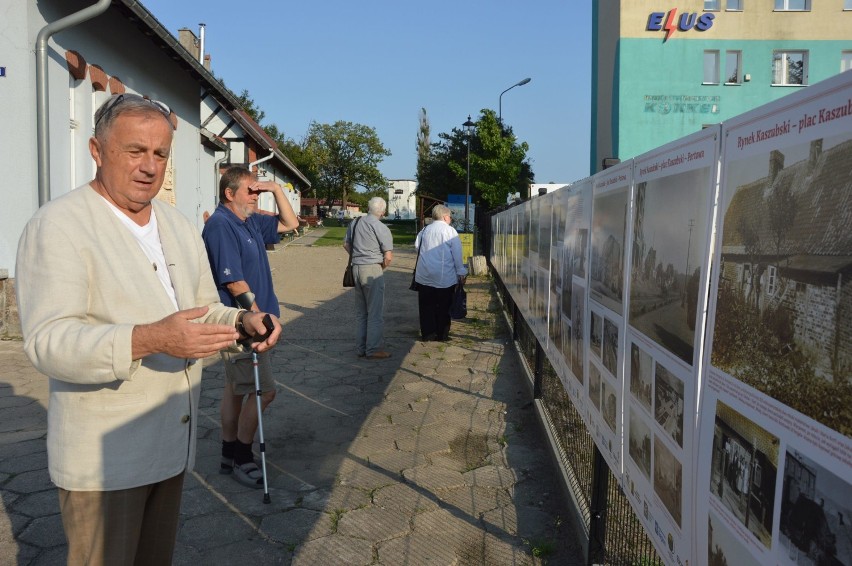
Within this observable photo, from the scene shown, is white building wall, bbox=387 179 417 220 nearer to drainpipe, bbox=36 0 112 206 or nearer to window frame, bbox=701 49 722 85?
window frame, bbox=701 49 722 85

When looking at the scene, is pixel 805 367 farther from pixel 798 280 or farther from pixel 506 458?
pixel 506 458

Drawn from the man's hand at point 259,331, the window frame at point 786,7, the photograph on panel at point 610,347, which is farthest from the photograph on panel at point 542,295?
the window frame at point 786,7

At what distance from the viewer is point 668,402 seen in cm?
208

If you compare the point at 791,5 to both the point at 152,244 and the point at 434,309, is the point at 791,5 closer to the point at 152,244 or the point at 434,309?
the point at 434,309

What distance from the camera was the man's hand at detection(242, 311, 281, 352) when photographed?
246 cm

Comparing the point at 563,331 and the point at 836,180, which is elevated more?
the point at 836,180

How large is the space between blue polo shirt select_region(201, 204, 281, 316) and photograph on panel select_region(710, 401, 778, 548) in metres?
3.30

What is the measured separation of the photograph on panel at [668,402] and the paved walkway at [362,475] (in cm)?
176

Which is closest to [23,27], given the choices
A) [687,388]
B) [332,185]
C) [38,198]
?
[38,198]

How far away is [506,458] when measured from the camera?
17.0 ft

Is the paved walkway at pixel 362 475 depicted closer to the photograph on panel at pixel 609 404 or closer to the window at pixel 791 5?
the photograph on panel at pixel 609 404

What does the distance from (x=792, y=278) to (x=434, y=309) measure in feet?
28.2

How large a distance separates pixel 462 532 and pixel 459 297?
647 centimetres

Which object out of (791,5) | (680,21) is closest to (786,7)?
(791,5)
